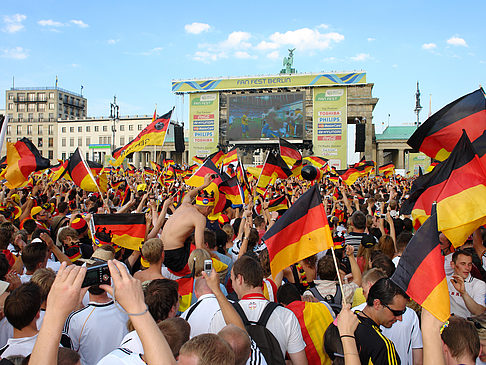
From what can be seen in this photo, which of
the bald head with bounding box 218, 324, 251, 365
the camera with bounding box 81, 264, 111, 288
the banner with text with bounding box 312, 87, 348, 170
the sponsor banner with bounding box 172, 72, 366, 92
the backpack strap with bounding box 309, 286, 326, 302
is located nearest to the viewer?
the camera with bounding box 81, 264, 111, 288

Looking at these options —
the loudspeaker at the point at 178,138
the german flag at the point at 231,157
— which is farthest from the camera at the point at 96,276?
the loudspeaker at the point at 178,138

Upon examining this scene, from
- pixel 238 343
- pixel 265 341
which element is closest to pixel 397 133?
pixel 265 341

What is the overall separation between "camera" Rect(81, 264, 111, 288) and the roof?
63564 mm

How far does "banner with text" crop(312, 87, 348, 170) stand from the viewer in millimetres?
45031

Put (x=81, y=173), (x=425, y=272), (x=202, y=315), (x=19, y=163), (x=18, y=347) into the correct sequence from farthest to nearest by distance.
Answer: (x=19, y=163) < (x=81, y=173) < (x=202, y=315) < (x=425, y=272) < (x=18, y=347)

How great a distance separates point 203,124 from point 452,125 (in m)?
45.7

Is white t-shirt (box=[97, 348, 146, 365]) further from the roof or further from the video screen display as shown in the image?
the roof

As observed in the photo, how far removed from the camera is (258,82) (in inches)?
1976

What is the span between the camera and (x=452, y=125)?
6285 millimetres

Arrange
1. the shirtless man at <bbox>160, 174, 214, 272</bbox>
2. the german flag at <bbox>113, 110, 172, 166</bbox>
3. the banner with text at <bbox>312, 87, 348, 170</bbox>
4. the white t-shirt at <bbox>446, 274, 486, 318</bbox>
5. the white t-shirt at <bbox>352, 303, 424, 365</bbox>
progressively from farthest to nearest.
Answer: the banner with text at <bbox>312, 87, 348, 170</bbox>, the german flag at <bbox>113, 110, 172, 166</bbox>, the shirtless man at <bbox>160, 174, 214, 272</bbox>, the white t-shirt at <bbox>446, 274, 486, 318</bbox>, the white t-shirt at <bbox>352, 303, 424, 365</bbox>

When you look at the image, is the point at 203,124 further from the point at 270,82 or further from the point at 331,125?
the point at 331,125

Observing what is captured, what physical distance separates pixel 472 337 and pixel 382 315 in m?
0.61

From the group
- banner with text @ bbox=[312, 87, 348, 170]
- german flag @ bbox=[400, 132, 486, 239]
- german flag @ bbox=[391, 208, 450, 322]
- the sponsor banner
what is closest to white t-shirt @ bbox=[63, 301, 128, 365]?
german flag @ bbox=[391, 208, 450, 322]


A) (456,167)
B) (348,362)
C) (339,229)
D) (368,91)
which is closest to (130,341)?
(348,362)
